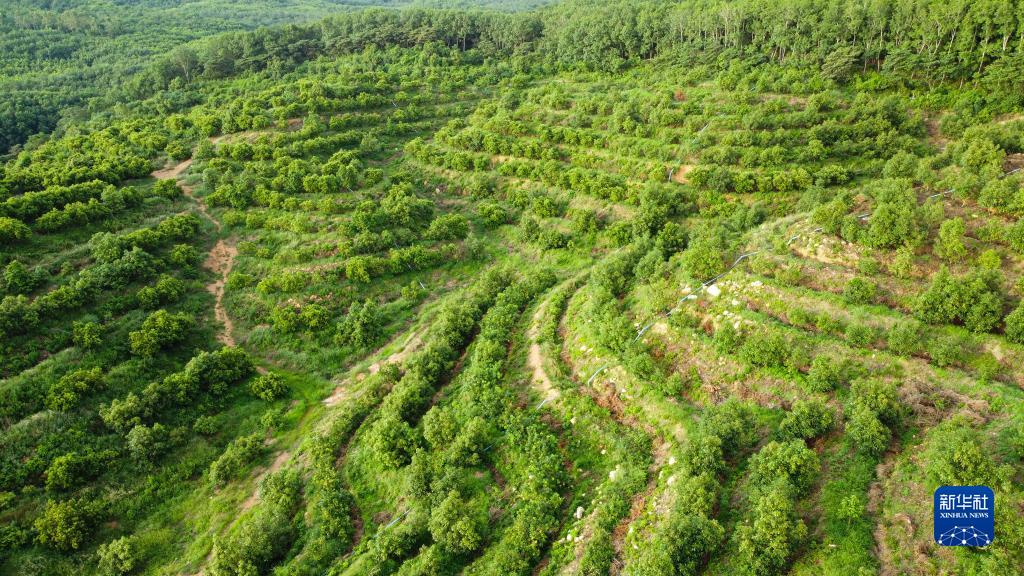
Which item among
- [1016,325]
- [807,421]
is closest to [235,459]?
[807,421]

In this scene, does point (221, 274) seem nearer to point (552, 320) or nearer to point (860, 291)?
point (552, 320)

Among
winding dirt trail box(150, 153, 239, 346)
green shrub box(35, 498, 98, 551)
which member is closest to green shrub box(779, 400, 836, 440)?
green shrub box(35, 498, 98, 551)

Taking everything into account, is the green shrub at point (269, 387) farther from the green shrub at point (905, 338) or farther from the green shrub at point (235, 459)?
the green shrub at point (905, 338)

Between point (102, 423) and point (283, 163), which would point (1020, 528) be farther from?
point (283, 163)

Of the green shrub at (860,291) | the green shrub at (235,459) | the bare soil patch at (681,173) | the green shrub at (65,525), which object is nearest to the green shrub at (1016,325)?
the green shrub at (860,291)

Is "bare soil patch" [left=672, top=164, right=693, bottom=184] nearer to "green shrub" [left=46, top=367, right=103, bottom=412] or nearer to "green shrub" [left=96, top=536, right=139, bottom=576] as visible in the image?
"green shrub" [left=46, top=367, right=103, bottom=412]

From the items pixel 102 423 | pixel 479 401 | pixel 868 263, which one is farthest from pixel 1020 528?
pixel 102 423
